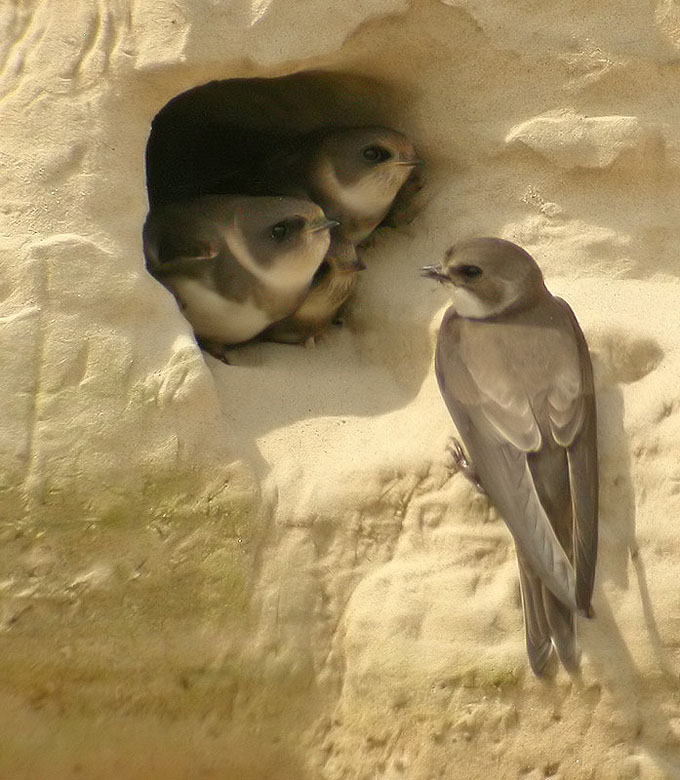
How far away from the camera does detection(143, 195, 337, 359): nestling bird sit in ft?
10.1

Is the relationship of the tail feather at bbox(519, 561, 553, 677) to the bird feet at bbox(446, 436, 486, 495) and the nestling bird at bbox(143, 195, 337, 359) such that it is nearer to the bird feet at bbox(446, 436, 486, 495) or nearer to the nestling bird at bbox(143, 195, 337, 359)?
the bird feet at bbox(446, 436, 486, 495)

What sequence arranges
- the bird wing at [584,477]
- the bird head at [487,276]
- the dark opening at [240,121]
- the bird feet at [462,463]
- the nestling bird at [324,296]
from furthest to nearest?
the dark opening at [240,121]
the nestling bird at [324,296]
the bird head at [487,276]
the bird feet at [462,463]
the bird wing at [584,477]

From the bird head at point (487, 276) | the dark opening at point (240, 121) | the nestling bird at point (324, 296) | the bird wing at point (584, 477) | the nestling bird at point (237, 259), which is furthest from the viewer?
the dark opening at point (240, 121)

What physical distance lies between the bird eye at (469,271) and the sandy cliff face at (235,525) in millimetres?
234

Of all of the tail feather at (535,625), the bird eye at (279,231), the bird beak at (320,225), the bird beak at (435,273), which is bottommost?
the tail feather at (535,625)

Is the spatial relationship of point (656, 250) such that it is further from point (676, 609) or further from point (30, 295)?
point (30, 295)

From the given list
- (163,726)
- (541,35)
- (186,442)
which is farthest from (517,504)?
(541,35)

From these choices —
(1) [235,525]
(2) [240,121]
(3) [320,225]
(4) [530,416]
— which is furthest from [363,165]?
(1) [235,525]

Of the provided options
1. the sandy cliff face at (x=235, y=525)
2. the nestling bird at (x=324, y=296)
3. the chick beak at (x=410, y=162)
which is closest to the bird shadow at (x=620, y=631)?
the sandy cliff face at (x=235, y=525)

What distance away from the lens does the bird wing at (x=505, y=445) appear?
93.7 inches

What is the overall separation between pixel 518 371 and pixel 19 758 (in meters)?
1.25

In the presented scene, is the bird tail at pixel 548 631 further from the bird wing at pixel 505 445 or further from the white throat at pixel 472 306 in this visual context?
the white throat at pixel 472 306

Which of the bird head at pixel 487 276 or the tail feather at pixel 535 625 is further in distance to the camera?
the bird head at pixel 487 276

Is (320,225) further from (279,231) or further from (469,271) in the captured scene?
(469,271)
